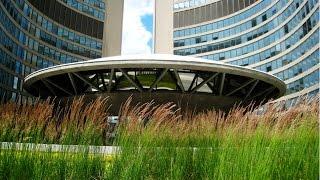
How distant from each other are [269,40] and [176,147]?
5706 cm

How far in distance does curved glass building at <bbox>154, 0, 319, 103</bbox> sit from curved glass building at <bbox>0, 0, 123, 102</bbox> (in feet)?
39.7

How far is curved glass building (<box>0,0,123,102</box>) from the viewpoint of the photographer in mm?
50094

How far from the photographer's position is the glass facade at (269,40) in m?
48.4

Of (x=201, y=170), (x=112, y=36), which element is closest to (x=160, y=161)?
(x=201, y=170)

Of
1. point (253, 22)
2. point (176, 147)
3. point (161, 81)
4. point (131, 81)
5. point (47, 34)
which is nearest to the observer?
point (176, 147)

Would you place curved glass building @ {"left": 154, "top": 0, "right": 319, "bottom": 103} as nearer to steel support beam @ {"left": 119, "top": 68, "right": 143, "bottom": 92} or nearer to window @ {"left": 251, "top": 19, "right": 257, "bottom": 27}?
window @ {"left": 251, "top": 19, "right": 257, "bottom": 27}

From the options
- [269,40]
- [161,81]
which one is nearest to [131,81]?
[161,81]

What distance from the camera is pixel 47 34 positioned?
61.1 meters

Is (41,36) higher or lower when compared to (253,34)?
lower

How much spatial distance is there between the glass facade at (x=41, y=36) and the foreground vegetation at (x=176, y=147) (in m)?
42.9

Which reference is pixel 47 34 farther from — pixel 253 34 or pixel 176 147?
pixel 176 147

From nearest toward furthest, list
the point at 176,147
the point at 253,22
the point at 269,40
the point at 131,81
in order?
1. the point at 176,147
2. the point at 131,81
3. the point at 269,40
4. the point at 253,22

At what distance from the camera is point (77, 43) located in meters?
66.8

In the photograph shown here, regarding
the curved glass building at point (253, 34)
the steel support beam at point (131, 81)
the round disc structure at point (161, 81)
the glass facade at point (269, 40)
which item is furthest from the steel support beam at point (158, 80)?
the curved glass building at point (253, 34)
